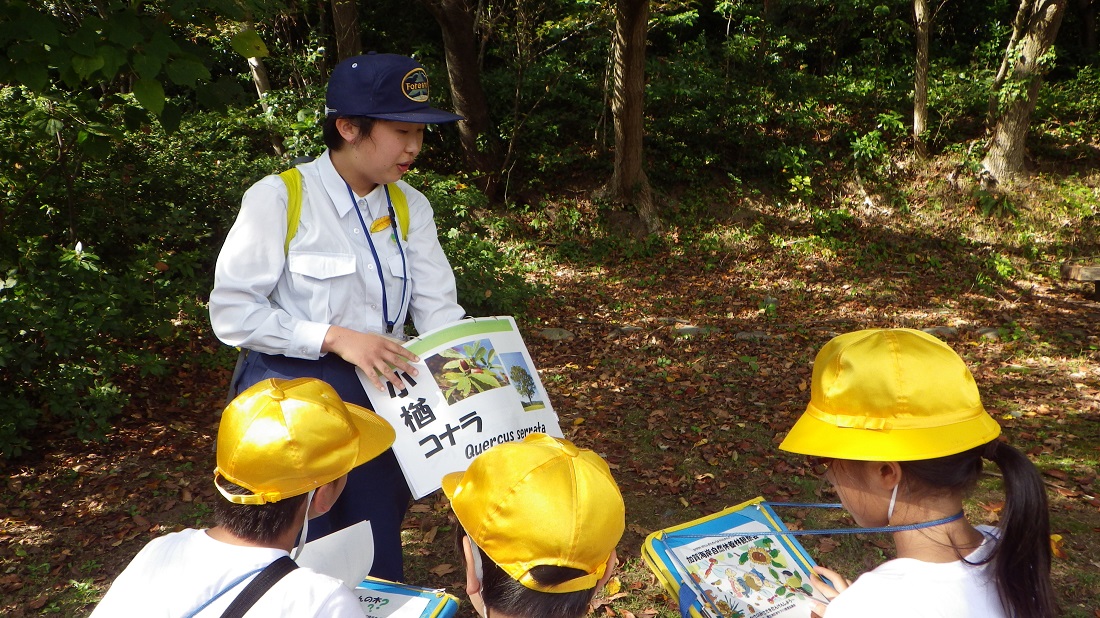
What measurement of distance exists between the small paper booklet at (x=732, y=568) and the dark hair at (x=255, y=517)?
0.93 meters

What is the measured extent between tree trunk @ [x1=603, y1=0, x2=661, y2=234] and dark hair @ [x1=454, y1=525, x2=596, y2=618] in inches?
337

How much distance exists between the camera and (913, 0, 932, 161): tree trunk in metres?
10.9

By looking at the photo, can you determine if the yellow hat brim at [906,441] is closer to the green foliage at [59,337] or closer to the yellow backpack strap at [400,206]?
the yellow backpack strap at [400,206]

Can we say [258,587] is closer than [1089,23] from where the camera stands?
Yes

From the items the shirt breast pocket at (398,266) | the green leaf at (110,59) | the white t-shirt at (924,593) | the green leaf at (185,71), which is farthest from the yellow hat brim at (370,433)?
the green leaf at (110,59)

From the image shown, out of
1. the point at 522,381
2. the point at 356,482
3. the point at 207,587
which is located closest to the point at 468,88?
the point at 522,381

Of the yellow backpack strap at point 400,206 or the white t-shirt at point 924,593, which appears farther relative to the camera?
the yellow backpack strap at point 400,206

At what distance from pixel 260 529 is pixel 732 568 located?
1.25 meters

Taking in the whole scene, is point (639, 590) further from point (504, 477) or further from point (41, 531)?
point (41, 531)

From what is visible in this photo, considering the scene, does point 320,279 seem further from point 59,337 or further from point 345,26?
point 345,26

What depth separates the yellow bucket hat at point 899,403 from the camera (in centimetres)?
167

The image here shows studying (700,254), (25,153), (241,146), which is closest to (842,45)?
(700,254)

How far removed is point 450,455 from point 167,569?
0.75 meters

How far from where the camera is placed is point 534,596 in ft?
5.23
